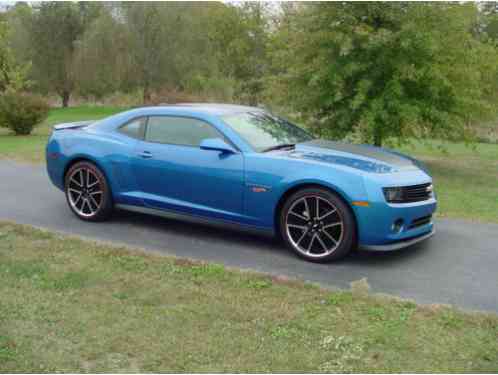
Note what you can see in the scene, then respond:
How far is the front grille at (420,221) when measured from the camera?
596 centimetres

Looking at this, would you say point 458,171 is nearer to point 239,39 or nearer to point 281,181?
point 281,181

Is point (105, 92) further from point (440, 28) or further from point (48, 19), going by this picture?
point (440, 28)

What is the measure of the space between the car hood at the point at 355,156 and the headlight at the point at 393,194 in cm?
24

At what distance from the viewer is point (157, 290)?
15.9 feet

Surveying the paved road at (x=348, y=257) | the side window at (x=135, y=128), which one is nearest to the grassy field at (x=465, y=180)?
the paved road at (x=348, y=257)

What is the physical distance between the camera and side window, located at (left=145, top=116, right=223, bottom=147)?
6535mm

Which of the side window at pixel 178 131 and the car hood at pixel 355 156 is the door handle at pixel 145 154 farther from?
the car hood at pixel 355 156

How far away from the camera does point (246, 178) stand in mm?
6102

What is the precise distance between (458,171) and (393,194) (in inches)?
360

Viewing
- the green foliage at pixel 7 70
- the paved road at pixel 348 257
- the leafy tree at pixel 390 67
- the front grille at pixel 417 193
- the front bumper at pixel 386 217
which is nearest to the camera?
the paved road at pixel 348 257

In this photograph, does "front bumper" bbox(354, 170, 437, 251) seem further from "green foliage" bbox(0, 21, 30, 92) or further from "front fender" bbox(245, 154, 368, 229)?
"green foliage" bbox(0, 21, 30, 92)

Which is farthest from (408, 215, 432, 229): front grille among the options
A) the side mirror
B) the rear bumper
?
the side mirror

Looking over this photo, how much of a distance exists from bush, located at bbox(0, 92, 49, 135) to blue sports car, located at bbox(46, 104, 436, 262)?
1362 centimetres

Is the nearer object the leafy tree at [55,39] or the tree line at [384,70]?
the tree line at [384,70]
